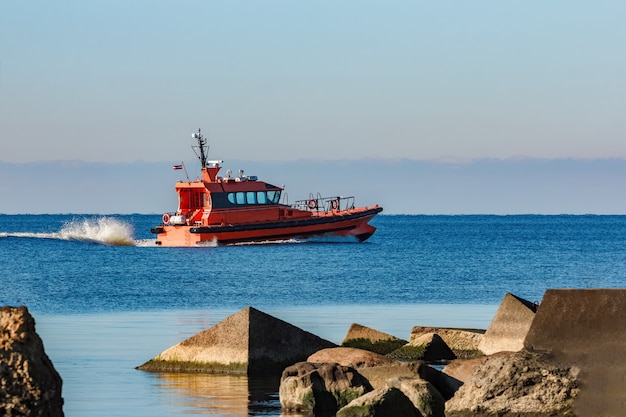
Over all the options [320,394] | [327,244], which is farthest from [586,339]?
[327,244]

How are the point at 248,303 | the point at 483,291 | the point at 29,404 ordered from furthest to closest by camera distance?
the point at 483,291 → the point at 248,303 → the point at 29,404

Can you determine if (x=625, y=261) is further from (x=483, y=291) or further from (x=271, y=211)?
(x=483, y=291)

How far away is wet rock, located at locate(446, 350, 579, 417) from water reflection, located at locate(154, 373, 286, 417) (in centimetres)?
225

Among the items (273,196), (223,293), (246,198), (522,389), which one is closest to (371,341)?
(522,389)

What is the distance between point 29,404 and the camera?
28.7ft

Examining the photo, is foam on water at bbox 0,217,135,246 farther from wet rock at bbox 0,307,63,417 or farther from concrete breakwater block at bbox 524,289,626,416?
wet rock at bbox 0,307,63,417

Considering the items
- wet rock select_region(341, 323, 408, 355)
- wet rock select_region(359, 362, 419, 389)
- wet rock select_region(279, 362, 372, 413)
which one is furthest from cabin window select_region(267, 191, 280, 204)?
wet rock select_region(279, 362, 372, 413)

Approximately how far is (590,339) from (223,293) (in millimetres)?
27884

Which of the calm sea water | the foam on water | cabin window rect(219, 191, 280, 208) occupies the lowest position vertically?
the calm sea water

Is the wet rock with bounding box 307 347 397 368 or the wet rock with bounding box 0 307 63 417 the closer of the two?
the wet rock with bounding box 0 307 63 417

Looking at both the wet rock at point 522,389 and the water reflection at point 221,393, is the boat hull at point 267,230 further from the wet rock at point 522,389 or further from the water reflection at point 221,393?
the wet rock at point 522,389

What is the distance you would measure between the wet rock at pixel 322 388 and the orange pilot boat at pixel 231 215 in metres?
48.3

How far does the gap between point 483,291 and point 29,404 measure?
31016 mm

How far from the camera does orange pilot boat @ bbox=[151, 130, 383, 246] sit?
63031mm
